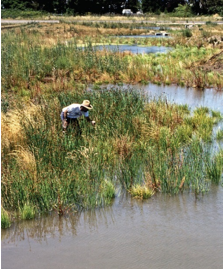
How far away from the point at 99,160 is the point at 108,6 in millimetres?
77751

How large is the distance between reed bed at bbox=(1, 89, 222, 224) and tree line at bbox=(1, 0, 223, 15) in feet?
221

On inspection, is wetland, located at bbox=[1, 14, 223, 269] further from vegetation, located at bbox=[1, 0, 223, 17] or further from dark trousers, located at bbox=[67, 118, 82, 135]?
vegetation, located at bbox=[1, 0, 223, 17]

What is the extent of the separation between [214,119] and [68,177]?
21.6ft

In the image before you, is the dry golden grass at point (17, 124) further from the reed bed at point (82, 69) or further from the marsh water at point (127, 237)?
the reed bed at point (82, 69)

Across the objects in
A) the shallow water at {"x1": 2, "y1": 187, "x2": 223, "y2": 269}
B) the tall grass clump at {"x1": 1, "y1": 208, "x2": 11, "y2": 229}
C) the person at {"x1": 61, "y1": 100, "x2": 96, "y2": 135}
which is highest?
the person at {"x1": 61, "y1": 100, "x2": 96, "y2": 135}

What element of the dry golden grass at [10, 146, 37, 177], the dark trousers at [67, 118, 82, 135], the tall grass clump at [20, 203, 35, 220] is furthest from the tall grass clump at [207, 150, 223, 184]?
the tall grass clump at [20, 203, 35, 220]

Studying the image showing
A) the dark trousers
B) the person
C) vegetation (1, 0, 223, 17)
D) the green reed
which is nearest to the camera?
the person

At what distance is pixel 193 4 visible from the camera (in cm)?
8000

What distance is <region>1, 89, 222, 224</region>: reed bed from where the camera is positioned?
332 inches

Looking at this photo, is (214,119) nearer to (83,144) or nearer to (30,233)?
(83,144)

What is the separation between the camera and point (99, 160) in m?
9.92

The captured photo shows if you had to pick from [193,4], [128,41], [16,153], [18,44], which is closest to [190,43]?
[128,41]

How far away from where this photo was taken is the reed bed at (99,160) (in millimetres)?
8422

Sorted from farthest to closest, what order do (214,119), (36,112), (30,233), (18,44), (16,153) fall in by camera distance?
1. (18,44)
2. (214,119)
3. (36,112)
4. (16,153)
5. (30,233)
